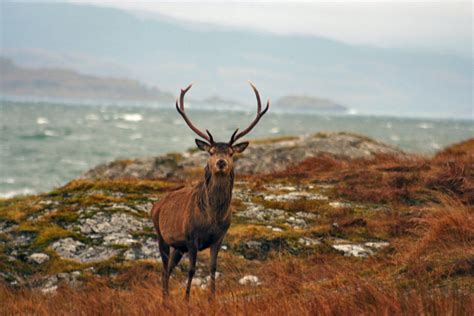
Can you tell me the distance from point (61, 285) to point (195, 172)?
10724 mm

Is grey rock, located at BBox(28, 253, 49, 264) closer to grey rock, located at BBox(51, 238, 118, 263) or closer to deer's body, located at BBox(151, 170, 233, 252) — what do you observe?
grey rock, located at BBox(51, 238, 118, 263)

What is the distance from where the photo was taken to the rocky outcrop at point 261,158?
21125 mm

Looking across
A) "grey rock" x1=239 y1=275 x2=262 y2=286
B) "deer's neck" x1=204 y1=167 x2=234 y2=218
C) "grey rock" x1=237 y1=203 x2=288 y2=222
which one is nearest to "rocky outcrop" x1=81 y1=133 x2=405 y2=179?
"grey rock" x1=237 y1=203 x2=288 y2=222

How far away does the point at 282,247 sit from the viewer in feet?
37.9

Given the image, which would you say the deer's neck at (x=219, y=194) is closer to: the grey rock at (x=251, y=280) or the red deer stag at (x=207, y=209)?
the red deer stag at (x=207, y=209)

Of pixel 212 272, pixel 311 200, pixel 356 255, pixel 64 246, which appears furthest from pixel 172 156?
pixel 212 272

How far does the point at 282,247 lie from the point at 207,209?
138 inches

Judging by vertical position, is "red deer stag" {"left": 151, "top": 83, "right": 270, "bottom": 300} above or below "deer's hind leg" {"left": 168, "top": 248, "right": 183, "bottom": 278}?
above

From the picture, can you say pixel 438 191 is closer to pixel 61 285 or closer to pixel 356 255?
pixel 356 255

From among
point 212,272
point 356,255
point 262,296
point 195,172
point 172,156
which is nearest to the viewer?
point 262,296

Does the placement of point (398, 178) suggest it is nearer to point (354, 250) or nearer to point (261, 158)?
point (354, 250)

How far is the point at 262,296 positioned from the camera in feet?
25.0

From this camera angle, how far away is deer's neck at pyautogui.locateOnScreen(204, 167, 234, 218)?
8.31m

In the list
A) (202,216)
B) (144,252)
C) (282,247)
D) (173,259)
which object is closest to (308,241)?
(282,247)
